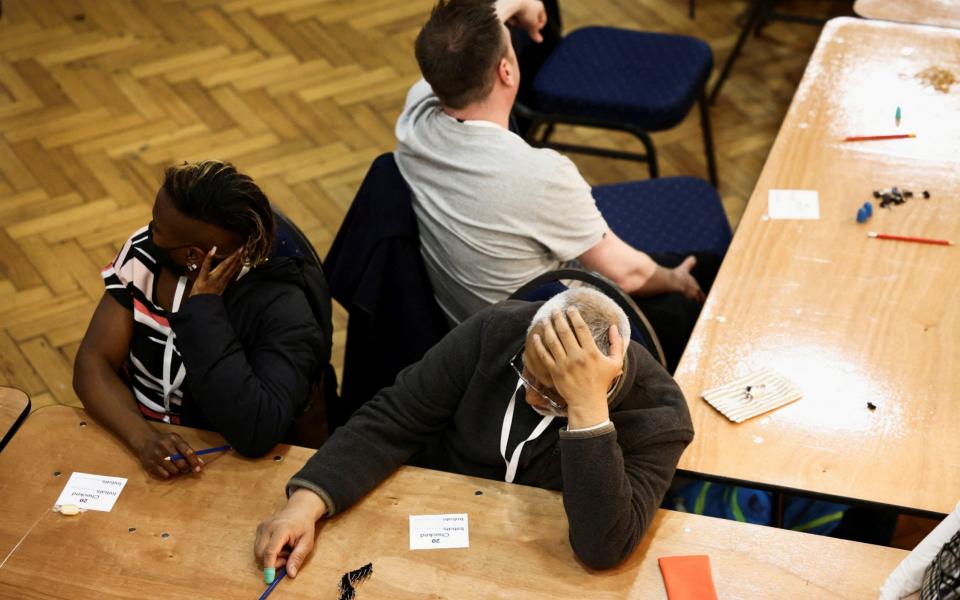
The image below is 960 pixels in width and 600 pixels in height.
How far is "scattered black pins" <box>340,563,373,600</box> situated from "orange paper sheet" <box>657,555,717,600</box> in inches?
18.0

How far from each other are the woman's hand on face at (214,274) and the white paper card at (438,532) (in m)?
0.58

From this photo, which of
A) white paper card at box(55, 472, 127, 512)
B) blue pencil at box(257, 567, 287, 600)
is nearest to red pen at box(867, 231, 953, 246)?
blue pencil at box(257, 567, 287, 600)

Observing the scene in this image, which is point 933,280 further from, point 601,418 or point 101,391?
point 101,391

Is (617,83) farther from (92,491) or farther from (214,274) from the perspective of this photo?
(92,491)

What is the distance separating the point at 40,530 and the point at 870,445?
141cm

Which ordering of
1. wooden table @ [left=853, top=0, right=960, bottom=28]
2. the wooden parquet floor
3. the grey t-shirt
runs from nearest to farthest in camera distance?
the grey t-shirt, wooden table @ [left=853, top=0, right=960, bottom=28], the wooden parquet floor

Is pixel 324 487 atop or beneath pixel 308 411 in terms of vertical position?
atop

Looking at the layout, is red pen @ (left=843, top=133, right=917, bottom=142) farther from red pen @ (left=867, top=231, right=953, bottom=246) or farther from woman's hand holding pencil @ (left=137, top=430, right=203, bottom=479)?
woman's hand holding pencil @ (left=137, top=430, right=203, bottom=479)

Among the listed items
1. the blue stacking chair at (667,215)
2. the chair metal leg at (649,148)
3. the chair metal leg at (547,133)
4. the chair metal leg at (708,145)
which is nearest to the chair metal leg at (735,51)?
the chair metal leg at (708,145)

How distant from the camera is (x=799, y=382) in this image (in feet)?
6.49

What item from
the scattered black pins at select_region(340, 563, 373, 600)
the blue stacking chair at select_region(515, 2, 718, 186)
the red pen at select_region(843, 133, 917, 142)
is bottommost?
the blue stacking chair at select_region(515, 2, 718, 186)

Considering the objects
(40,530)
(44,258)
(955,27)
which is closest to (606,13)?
(955,27)

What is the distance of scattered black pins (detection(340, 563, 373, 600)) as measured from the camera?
5.38 ft

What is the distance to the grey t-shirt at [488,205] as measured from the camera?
7.38ft
